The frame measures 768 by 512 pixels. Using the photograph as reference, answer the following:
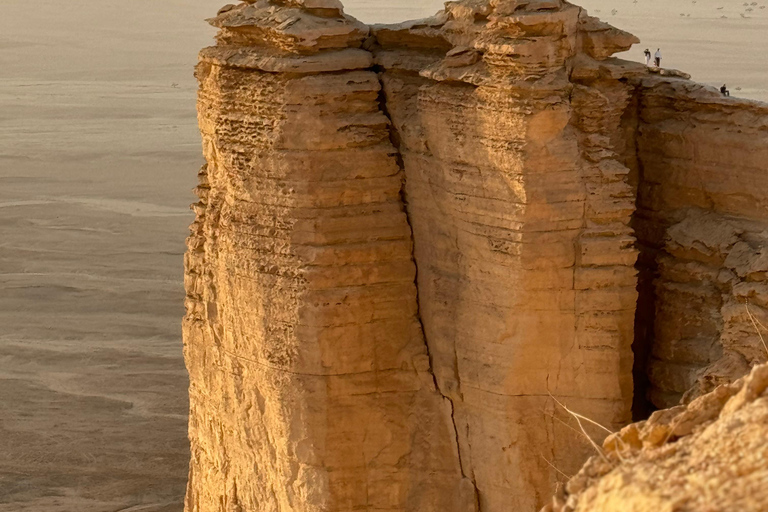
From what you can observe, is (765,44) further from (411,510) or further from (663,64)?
(411,510)

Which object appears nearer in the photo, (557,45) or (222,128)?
(557,45)

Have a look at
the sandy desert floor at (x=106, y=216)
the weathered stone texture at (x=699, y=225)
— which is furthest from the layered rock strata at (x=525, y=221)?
the sandy desert floor at (x=106, y=216)

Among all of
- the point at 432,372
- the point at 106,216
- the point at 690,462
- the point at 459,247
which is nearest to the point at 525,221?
the point at 459,247

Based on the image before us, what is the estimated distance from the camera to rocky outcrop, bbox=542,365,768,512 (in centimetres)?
512

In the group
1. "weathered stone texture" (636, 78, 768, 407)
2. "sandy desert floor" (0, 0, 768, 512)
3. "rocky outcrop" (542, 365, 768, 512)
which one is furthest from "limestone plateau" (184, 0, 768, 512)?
"sandy desert floor" (0, 0, 768, 512)

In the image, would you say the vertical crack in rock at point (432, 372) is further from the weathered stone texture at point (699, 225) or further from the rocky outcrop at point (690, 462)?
the rocky outcrop at point (690, 462)

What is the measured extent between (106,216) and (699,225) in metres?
25.0

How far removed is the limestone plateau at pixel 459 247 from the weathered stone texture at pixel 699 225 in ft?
0.05

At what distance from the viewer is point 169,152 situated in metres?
39.0

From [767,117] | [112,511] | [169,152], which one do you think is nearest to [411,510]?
[767,117]

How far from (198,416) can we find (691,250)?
454 centimetres

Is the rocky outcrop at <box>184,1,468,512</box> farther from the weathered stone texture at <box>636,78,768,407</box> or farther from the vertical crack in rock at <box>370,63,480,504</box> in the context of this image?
the weathered stone texture at <box>636,78,768,407</box>

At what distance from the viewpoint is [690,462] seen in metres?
5.43

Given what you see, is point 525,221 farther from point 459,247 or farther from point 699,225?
point 699,225
